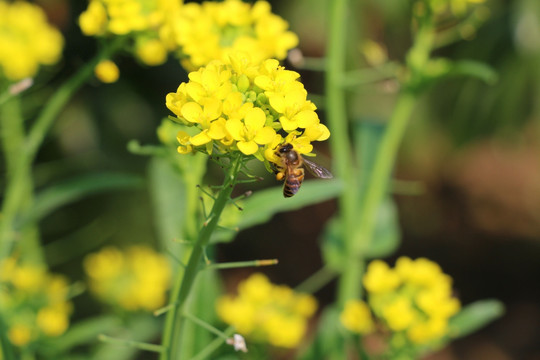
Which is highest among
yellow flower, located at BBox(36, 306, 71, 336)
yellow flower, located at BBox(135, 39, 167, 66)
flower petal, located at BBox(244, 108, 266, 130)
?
yellow flower, located at BBox(135, 39, 167, 66)

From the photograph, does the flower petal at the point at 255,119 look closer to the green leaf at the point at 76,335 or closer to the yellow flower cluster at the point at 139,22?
the yellow flower cluster at the point at 139,22

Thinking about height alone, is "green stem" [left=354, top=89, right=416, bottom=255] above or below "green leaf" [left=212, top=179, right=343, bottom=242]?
above

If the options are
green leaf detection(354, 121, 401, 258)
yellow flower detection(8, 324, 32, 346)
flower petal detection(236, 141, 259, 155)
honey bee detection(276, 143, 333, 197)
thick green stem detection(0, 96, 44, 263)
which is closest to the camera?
flower petal detection(236, 141, 259, 155)

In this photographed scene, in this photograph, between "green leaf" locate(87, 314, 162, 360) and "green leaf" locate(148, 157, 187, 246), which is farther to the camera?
"green leaf" locate(87, 314, 162, 360)

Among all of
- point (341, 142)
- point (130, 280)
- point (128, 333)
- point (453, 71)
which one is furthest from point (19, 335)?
point (453, 71)

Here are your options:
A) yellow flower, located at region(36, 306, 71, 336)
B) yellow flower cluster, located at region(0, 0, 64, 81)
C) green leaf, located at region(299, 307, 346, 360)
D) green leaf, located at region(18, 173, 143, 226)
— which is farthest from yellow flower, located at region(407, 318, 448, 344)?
yellow flower cluster, located at region(0, 0, 64, 81)

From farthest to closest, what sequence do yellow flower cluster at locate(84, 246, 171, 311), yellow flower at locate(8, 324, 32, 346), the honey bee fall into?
yellow flower cluster at locate(84, 246, 171, 311) → yellow flower at locate(8, 324, 32, 346) → the honey bee

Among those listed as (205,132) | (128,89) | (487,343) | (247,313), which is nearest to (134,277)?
(247,313)

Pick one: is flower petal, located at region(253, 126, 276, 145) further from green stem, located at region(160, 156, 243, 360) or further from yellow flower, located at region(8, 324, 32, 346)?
yellow flower, located at region(8, 324, 32, 346)
